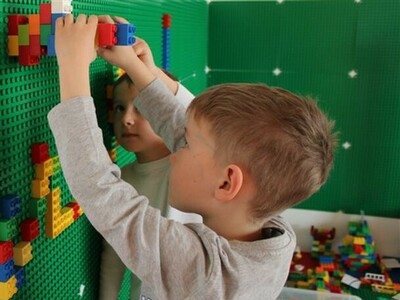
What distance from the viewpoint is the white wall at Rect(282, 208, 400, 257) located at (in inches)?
84.4

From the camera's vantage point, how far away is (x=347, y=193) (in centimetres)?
218

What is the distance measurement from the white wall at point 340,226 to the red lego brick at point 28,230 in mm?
1667

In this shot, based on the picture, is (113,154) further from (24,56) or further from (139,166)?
(24,56)

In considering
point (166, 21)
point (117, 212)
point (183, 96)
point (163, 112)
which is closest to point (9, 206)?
point (117, 212)

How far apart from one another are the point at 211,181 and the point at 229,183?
3 centimetres

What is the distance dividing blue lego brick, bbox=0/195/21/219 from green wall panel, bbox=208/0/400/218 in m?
1.70

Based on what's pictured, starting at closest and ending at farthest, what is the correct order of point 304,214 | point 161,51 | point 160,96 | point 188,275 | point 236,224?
point 188,275
point 236,224
point 160,96
point 161,51
point 304,214

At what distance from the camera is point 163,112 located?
0.86 meters

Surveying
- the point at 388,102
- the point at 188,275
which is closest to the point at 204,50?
the point at 388,102

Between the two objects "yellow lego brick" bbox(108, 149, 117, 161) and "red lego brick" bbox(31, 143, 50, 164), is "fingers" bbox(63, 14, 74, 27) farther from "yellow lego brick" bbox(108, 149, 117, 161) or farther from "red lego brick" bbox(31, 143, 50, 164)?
"yellow lego brick" bbox(108, 149, 117, 161)

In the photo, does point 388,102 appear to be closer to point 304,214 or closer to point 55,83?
point 304,214

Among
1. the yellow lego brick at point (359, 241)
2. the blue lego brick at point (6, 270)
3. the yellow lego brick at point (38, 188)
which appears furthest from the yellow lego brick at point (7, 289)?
the yellow lego brick at point (359, 241)

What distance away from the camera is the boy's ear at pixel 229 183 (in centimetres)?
65

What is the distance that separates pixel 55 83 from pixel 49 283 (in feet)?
1.00
